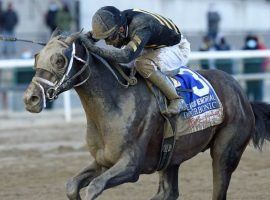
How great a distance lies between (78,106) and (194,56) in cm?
224

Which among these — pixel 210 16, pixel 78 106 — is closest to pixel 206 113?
pixel 78 106

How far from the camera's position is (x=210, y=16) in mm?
21688

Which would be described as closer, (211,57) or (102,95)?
(102,95)

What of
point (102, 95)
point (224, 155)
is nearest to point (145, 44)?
point (102, 95)

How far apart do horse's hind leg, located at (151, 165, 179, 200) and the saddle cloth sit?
19.9 inches

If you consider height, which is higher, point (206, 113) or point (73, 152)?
point (206, 113)

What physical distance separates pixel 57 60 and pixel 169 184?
1740 millimetres

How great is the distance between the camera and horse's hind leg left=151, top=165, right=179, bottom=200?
7.65 metres

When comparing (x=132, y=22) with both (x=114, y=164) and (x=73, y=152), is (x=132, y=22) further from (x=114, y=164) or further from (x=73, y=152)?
(x=73, y=152)

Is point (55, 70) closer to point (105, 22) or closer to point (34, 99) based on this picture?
point (34, 99)

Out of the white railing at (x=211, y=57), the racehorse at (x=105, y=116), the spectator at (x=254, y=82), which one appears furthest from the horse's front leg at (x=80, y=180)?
the spectator at (x=254, y=82)

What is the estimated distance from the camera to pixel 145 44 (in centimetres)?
691

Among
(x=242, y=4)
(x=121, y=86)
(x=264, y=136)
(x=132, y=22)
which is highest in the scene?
(x=132, y=22)

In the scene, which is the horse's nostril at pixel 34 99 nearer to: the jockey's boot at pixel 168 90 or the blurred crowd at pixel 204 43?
the jockey's boot at pixel 168 90
